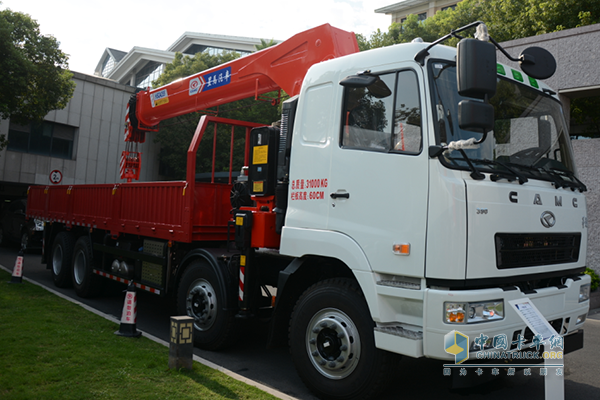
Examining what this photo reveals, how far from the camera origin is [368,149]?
4.13 meters

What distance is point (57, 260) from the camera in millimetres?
9883

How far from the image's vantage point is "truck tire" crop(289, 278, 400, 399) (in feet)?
12.7

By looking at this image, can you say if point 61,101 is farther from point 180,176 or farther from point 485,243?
point 485,243

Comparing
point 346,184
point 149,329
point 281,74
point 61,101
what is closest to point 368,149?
point 346,184

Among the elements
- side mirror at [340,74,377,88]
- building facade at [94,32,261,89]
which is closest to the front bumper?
side mirror at [340,74,377,88]

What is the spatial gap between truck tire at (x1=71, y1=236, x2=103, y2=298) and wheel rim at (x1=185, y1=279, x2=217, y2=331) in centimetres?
350

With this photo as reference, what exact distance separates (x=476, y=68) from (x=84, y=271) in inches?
306

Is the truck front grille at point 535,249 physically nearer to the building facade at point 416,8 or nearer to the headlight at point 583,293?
the headlight at point 583,293

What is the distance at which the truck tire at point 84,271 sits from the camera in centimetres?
863

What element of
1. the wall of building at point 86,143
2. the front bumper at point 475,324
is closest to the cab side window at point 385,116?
the front bumper at point 475,324

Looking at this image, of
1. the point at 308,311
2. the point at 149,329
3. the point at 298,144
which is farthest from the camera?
the point at 149,329

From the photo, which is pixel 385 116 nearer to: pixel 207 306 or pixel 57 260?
pixel 207 306

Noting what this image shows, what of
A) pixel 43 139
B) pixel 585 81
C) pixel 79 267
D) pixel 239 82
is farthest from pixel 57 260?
pixel 43 139

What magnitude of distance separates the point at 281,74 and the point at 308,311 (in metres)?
3.02
